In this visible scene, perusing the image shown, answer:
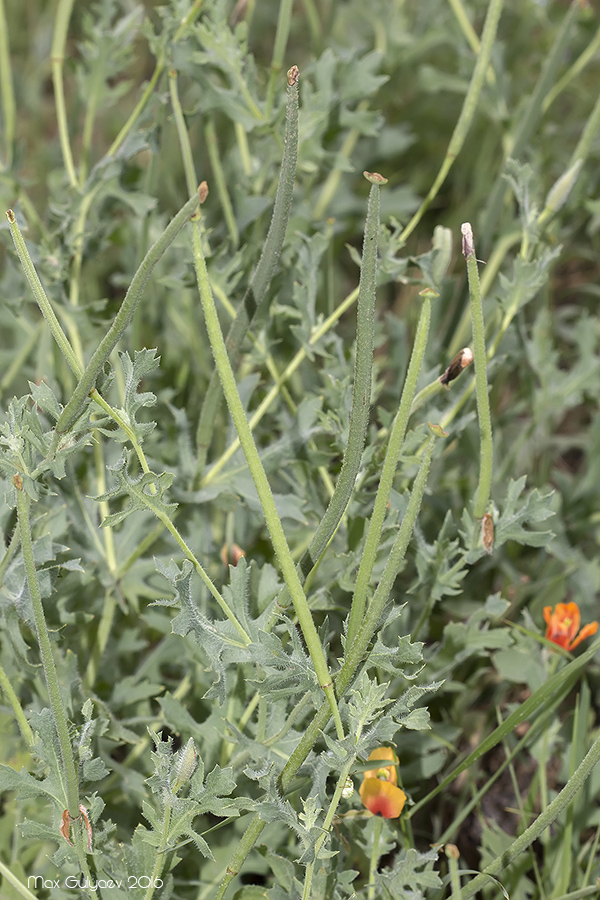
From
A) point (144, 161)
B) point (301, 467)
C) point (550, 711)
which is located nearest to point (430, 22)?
point (144, 161)

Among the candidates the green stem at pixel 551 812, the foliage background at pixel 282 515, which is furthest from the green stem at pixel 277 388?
the green stem at pixel 551 812

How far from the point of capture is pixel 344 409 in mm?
1189

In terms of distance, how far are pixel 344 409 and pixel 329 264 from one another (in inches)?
22.0

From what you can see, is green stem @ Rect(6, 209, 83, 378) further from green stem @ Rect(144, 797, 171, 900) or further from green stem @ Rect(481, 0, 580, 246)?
green stem @ Rect(481, 0, 580, 246)

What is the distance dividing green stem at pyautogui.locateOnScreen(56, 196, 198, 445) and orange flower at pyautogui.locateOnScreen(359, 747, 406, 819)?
54 cm

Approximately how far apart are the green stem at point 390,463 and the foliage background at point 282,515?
0.09 meters

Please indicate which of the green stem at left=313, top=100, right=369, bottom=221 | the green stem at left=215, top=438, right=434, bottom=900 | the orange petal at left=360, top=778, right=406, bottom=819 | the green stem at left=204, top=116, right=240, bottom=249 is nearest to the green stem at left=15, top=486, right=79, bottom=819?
the green stem at left=215, top=438, right=434, bottom=900

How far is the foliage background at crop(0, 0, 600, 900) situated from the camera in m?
1.07

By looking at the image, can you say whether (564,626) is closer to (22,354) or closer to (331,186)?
(22,354)

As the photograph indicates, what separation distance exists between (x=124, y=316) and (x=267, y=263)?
29cm

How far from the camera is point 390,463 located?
88 centimetres

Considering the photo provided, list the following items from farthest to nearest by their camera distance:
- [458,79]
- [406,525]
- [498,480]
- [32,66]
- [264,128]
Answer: [32,66]
[458,79]
[498,480]
[264,128]
[406,525]

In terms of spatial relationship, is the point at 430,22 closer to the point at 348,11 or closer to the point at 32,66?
the point at 348,11

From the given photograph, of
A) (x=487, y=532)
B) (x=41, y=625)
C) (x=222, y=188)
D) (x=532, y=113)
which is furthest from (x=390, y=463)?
(x=532, y=113)
